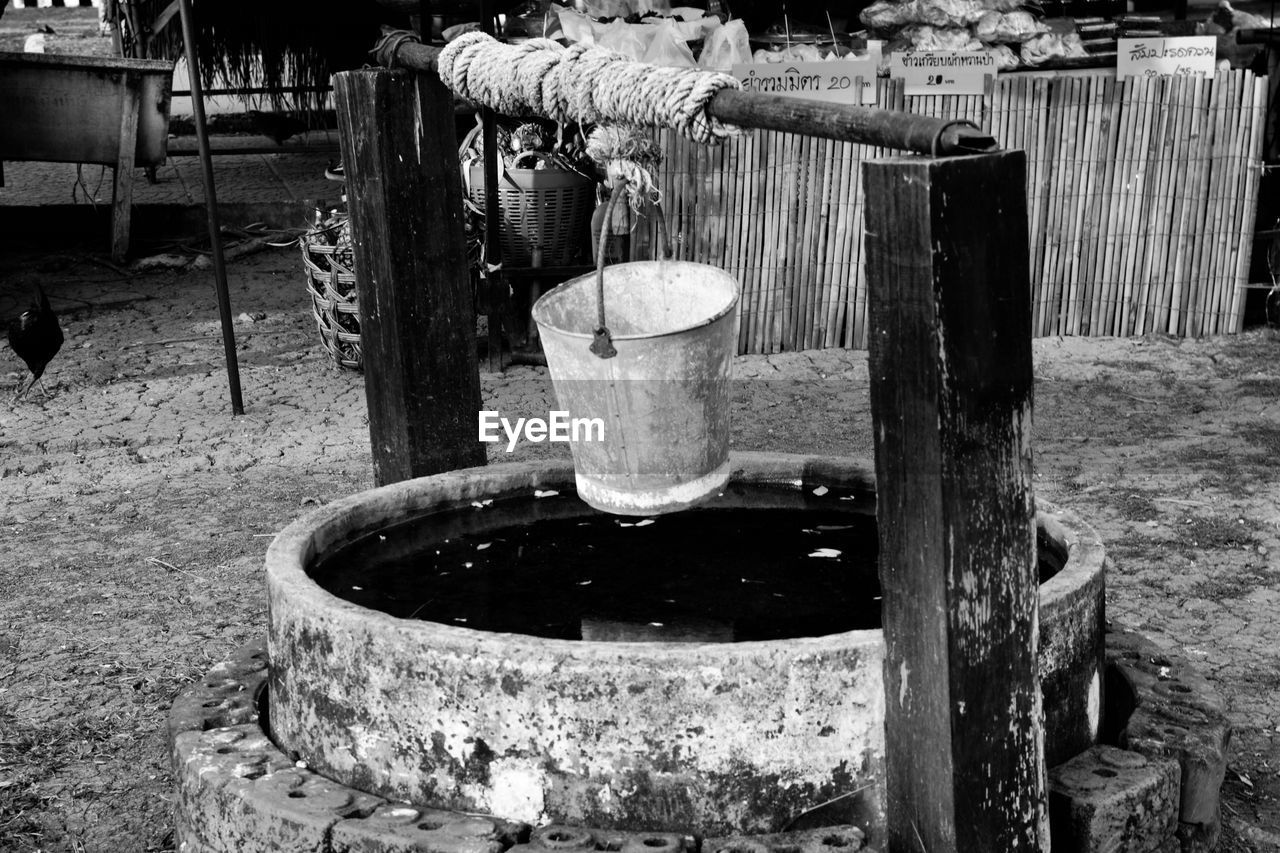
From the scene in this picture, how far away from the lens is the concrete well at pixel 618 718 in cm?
240

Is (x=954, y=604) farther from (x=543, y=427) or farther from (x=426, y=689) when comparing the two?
(x=543, y=427)

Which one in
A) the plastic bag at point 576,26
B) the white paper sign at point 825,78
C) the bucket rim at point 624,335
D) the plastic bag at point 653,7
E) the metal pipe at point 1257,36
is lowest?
the bucket rim at point 624,335

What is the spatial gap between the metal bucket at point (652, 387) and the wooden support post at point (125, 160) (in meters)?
6.66

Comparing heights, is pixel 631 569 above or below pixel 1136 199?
below

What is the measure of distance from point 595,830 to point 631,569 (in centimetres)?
102

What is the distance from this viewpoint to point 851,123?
7.31ft

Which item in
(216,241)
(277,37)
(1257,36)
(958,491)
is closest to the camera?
(958,491)

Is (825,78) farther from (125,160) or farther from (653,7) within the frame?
(125,160)

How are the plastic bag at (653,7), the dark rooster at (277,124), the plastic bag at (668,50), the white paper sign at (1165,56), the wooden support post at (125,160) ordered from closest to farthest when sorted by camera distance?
1. the plastic bag at (668,50)
2. the plastic bag at (653,7)
3. the white paper sign at (1165,56)
4. the wooden support post at (125,160)
5. the dark rooster at (277,124)

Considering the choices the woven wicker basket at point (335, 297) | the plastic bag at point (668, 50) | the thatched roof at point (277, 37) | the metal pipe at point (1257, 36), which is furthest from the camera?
the thatched roof at point (277, 37)

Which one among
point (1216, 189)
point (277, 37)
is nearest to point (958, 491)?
point (1216, 189)

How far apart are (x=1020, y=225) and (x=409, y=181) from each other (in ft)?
5.43

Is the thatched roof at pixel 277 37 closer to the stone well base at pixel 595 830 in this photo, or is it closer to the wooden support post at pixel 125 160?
the wooden support post at pixel 125 160

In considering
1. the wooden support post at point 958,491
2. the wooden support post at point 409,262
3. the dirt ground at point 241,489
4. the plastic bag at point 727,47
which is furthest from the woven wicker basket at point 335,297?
the wooden support post at point 958,491
